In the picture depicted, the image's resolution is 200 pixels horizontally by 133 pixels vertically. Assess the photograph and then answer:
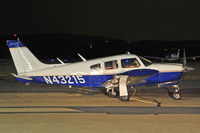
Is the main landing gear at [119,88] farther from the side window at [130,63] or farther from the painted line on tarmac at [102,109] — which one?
the painted line on tarmac at [102,109]

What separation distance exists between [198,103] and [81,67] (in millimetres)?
5629

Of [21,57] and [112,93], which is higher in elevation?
[21,57]

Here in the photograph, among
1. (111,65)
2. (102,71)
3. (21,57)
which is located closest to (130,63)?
(111,65)

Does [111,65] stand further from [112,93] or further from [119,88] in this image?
[119,88]

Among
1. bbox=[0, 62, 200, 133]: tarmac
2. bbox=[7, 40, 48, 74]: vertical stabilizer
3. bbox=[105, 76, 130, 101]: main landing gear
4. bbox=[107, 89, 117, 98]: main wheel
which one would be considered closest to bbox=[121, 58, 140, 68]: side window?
bbox=[105, 76, 130, 101]: main landing gear

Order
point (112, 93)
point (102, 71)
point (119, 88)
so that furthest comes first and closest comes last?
point (112, 93) < point (102, 71) < point (119, 88)

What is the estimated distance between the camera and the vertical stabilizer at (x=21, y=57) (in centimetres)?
1595

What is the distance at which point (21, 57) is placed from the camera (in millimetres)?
16047

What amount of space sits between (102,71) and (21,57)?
3.89 metres

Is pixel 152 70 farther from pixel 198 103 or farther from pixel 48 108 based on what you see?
pixel 48 108

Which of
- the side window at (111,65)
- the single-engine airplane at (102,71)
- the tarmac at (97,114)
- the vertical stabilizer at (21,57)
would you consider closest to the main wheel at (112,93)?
the single-engine airplane at (102,71)

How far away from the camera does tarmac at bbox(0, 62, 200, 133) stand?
9.71 meters

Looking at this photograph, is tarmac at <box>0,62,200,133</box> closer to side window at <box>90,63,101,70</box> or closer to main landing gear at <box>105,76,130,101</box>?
main landing gear at <box>105,76,130,101</box>

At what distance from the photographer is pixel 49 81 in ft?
53.7
